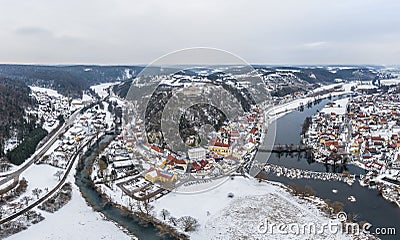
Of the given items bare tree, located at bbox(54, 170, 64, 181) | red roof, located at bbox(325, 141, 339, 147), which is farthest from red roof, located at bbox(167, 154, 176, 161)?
red roof, located at bbox(325, 141, 339, 147)

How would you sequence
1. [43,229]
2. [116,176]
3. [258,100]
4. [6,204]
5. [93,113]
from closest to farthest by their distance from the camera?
[43,229], [6,204], [116,176], [258,100], [93,113]

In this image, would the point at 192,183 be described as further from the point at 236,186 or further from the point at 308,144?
the point at 308,144

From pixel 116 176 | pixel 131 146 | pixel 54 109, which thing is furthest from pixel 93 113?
pixel 116 176

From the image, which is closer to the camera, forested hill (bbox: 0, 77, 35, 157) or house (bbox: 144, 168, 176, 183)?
house (bbox: 144, 168, 176, 183)

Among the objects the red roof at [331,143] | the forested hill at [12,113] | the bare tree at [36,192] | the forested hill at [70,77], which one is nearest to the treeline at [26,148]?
the forested hill at [12,113]

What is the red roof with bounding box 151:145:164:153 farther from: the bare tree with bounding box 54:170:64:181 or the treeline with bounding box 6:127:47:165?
the treeline with bounding box 6:127:47:165
